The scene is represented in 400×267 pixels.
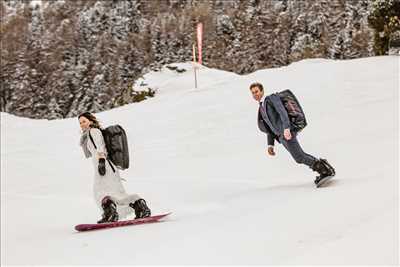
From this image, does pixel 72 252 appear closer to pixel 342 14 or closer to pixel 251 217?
pixel 251 217

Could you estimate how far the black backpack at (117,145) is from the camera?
282 inches

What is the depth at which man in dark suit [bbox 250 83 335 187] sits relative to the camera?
24.3 feet

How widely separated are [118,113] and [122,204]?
1262 centimetres

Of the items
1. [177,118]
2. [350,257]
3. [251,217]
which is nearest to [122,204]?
[251,217]

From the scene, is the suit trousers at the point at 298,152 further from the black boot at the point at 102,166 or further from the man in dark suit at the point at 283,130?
the black boot at the point at 102,166

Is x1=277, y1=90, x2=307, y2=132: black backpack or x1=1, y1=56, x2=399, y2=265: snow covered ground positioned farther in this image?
x1=277, y1=90, x2=307, y2=132: black backpack

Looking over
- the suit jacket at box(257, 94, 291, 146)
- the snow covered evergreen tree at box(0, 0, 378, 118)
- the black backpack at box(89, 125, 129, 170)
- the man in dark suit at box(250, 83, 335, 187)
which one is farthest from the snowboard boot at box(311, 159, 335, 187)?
the snow covered evergreen tree at box(0, 0, 378, 118)

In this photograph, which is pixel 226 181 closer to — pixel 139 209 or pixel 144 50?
pixel 139 209

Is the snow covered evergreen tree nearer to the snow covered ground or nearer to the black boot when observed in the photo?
the snow covered ground

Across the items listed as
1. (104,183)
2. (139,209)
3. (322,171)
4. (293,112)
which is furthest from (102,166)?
(322,171)

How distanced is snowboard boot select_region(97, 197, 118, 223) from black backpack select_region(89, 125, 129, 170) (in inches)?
19.5

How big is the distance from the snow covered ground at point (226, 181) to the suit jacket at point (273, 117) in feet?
2.97

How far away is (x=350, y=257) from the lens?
4078 millimetres

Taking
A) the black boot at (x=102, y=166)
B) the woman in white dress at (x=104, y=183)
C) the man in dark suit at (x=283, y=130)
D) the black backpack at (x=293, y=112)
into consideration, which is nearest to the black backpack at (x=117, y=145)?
the woman in white dress at (x=104, y=183)
